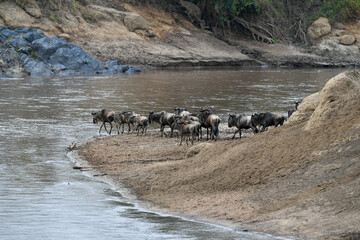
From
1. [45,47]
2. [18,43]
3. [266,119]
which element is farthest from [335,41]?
[266,119]

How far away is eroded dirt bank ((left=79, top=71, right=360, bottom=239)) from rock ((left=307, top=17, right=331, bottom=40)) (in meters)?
49.3

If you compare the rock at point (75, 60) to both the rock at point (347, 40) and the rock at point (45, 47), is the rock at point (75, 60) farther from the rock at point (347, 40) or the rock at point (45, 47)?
the rock at point (347, 40)

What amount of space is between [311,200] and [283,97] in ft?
73.7

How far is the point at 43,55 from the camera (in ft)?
147

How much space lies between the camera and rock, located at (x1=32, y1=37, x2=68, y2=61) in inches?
1748

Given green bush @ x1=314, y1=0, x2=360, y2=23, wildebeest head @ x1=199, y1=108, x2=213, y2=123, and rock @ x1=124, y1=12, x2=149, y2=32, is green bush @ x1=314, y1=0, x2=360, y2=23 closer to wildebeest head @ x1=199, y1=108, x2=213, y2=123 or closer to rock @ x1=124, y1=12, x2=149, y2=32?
rock @ x1=124, y1=12, x2=149, y2=32

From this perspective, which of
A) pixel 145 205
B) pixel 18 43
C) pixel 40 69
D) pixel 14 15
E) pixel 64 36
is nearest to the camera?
pixel 145 205

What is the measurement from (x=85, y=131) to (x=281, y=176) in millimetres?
11007

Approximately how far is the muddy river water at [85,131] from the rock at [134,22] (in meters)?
7.84

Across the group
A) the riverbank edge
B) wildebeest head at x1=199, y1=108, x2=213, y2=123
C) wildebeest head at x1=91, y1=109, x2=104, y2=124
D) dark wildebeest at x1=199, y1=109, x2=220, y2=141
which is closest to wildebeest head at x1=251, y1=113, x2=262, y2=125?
dark wildebeest at x1=199, y1=109, x2=220, y2=141

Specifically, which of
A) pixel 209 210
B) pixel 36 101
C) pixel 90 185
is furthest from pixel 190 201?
pixel 36 101

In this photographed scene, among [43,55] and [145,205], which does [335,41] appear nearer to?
[43,55]

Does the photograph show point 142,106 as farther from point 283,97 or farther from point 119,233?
point 119,233

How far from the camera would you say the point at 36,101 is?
29.0 metres
